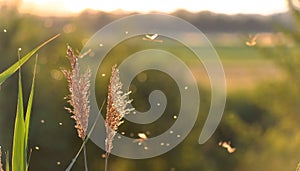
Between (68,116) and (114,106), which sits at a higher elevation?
(68,116)

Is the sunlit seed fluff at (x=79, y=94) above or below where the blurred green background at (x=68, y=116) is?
below

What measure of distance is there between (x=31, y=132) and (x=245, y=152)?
398 centimetres

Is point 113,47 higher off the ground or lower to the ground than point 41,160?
higher

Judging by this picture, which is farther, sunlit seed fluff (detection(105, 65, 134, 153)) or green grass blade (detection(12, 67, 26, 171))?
green grass blade (detection(12, 67, 26, 171))

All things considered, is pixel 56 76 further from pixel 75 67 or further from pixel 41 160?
pixel 75 67

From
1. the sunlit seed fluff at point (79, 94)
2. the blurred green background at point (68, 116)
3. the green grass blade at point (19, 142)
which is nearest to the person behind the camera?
the sunlit seed fluff at point (79, 94)

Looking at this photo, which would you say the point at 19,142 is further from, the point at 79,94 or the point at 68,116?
the point at 68,116

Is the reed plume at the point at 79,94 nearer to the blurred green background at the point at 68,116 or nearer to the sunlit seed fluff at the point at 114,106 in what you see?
the sunlit seed fluff at the point at 114,106

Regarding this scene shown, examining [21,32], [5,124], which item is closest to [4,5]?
[21,32]

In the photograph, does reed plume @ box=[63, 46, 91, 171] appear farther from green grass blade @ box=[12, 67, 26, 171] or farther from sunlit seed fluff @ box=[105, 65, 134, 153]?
green grass blade @ box=[12, 67, 26, 171]

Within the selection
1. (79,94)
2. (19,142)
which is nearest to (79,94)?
(79,94)

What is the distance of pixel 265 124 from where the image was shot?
13.9 m

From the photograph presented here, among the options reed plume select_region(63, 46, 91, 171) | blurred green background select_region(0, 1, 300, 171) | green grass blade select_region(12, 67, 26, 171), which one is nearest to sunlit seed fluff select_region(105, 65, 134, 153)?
reed plume select_region(63, 46, 91, 171)

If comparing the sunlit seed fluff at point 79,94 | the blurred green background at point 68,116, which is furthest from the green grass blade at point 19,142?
the blurred green background at point 68,116
